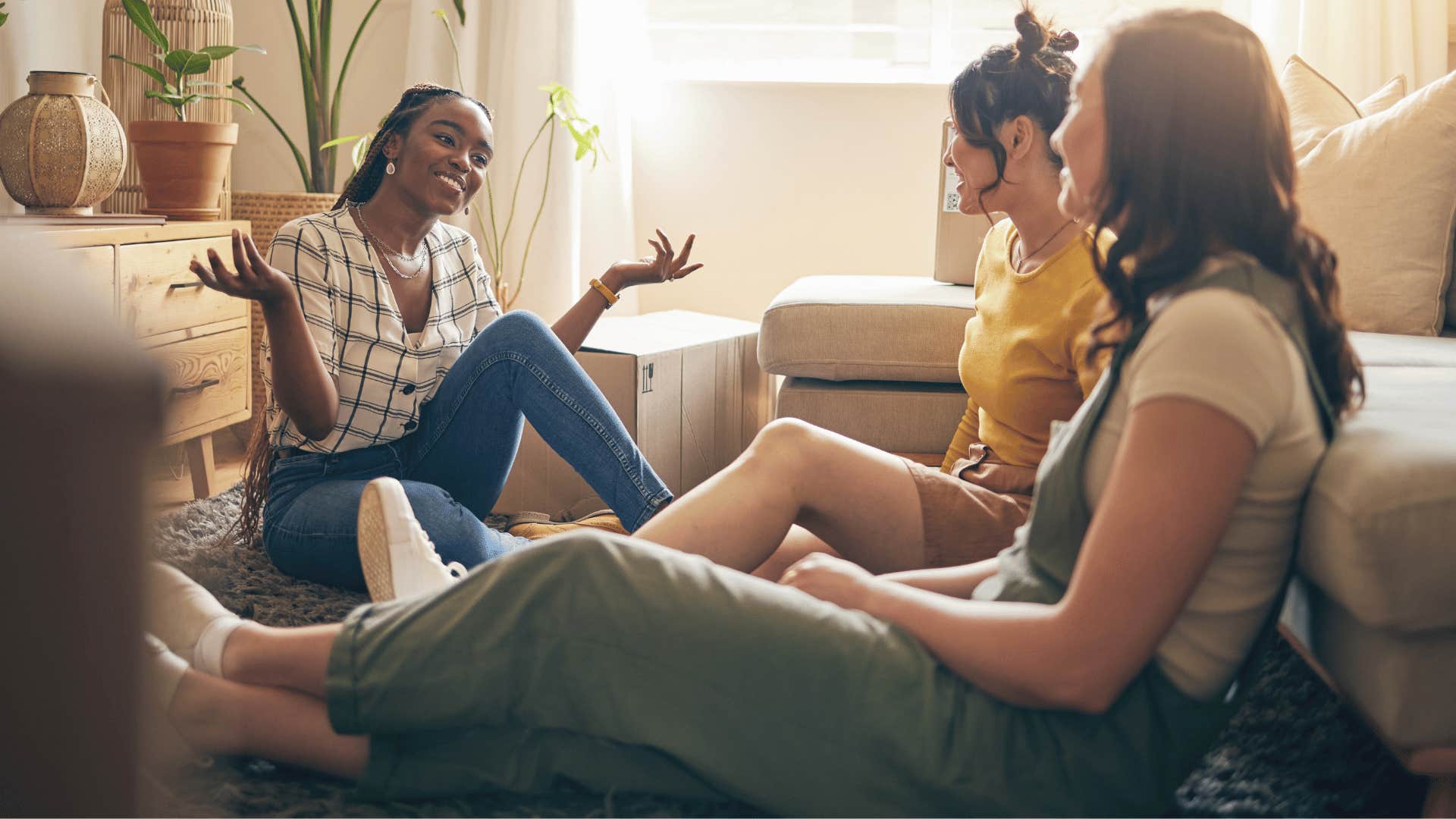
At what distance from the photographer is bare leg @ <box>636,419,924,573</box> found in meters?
1.38

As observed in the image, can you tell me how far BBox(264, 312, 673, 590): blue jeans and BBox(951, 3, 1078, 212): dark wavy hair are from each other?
66 centimetres

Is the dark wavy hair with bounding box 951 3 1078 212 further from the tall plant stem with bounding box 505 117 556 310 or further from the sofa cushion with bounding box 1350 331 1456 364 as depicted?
the tall plant stem with bounding box 505 117 556 310

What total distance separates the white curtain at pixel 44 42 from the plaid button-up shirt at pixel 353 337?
113 centimetres

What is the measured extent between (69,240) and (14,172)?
31 centimetres

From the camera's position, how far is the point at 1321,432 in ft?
3.07

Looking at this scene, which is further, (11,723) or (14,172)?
(14,172)

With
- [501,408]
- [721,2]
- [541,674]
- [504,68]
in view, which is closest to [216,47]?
[504,68]

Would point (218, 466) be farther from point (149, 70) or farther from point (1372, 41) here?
point (1372, 41)

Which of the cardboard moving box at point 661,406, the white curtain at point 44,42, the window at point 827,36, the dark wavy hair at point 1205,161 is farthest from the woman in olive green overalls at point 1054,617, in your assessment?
the window at point 827,36

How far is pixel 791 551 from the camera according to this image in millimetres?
1522

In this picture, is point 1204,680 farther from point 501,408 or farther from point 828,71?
point 828,71

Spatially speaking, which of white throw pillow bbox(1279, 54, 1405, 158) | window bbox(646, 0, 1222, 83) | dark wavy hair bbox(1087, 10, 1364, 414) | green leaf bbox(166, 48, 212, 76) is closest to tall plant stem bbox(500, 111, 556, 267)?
window bbox(646, 0, 1222, 83)

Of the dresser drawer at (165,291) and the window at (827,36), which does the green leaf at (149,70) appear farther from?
the window at (827,36)

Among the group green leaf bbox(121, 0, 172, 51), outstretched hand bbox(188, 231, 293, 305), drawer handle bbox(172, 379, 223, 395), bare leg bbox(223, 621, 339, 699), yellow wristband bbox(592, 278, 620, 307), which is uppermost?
green leaf bbox(121, 0, 172, 51)
